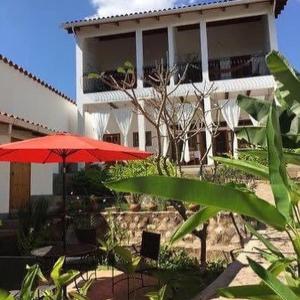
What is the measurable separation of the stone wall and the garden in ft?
0.08

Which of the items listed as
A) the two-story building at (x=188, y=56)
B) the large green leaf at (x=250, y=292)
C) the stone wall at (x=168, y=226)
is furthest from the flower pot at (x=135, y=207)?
the large green leaf at (x=250, y=292)

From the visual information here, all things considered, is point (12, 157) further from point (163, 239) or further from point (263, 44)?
point (263, 44)

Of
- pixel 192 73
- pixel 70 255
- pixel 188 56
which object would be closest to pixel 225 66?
pixel 192 73

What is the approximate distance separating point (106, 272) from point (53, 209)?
5.15 metres

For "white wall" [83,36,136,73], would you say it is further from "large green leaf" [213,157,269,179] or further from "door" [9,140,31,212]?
"large green leaf" [213,157,269,179]

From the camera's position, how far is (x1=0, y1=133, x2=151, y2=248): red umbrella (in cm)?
610

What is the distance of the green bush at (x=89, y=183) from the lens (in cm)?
1556

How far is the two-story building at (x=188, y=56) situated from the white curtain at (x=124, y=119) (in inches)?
1.7

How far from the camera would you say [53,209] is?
44.0 ft

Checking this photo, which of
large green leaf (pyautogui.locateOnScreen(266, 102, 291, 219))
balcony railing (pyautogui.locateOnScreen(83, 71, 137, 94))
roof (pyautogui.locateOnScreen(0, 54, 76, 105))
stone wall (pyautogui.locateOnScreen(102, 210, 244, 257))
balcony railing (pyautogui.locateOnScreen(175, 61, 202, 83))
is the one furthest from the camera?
balcony railing (pyautogui.locateOnScreen(83, 71, 137, 94))

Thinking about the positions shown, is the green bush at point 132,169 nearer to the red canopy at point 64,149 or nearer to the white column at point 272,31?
the red canopy at point 64,149

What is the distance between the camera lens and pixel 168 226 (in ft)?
38.5

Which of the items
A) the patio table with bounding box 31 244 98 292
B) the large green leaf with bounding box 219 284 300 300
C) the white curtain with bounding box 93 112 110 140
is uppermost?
the white curtain with bounding box 93 112 110 140

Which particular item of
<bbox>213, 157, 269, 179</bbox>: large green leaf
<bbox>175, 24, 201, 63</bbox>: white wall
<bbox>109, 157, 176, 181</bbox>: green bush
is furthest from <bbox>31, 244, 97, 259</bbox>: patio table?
<bbox>175, 24, 201, 63</bbox>: white wall
